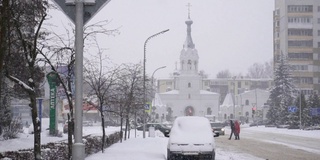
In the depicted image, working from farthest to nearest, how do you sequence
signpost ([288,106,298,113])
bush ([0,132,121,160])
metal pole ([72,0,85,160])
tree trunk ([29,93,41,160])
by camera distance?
signpost ([288,106,298,113]), bush ([0,132,121,160]), tree trunk ([29,93,41,160]), metal pole ([72,0,85,160])

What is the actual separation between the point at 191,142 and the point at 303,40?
96.5 m

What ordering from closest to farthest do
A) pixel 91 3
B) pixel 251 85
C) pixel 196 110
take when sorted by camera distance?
pixel 91 3
pixel 196 110
pixel 251 85

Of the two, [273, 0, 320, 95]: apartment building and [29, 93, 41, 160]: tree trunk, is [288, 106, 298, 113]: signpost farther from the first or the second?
[29, 93, 41, 160]: tree trunk

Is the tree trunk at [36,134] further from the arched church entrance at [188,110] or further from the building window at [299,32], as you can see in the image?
the arched church entrance at [188,110]

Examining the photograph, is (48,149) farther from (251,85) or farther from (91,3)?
(251,85)

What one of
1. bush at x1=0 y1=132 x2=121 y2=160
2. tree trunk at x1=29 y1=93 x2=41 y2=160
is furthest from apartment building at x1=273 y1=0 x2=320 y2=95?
tree trunk at x1=29 y1=93 x2=41 y2=160

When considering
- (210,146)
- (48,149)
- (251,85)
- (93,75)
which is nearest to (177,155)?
(210,146)

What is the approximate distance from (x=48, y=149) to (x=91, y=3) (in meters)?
8.79

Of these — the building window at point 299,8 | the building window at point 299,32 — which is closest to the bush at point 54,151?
the building window at point 299,32

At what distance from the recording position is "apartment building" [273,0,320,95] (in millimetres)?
107375

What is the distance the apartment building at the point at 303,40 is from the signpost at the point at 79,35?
10524 centimetres

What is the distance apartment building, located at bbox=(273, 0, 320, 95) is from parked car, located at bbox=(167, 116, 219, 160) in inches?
3674

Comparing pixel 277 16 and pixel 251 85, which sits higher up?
pixel 277 16

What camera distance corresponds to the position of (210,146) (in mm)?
16828
